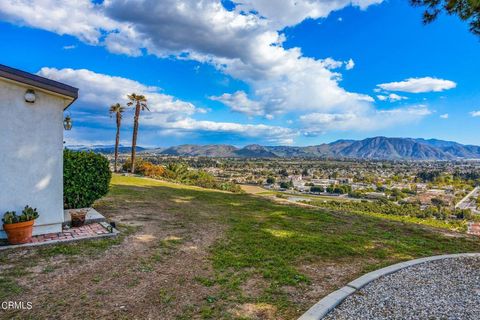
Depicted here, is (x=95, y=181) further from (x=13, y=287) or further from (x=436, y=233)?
(x=436, y=233)

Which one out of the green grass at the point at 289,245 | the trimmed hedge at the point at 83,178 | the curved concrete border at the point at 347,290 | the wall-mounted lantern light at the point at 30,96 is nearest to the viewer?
the curved concrete border at the point at 347,290

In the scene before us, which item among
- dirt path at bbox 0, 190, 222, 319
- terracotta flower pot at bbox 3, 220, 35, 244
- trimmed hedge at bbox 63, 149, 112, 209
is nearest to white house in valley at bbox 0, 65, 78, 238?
terracotta flower pot at bbox 3, 220, 35, 244

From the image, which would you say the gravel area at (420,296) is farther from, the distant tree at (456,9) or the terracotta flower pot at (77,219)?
the terracotta flower pot at (77,219)

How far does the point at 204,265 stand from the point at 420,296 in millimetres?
3334

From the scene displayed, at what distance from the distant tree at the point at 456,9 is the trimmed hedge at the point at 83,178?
30.6 feet

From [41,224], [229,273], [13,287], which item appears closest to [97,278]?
[13,287]

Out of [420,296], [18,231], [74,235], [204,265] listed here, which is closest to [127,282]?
[204,265]

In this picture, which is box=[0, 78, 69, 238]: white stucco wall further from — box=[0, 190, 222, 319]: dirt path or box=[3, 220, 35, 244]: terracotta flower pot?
box=[0, 190, 222, 319]: dirt path

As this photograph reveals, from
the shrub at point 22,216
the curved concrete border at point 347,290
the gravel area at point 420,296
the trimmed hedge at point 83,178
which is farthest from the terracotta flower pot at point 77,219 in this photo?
the gravel area at point 420,296

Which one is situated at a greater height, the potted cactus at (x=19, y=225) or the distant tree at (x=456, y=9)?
the distant tree at (x=456, y=9)

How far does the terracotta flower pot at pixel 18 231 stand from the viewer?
537 cm

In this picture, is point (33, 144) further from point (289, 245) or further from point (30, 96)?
point (289, 245)

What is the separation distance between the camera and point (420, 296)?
3.97m

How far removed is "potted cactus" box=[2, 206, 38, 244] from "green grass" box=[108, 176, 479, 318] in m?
3.62
